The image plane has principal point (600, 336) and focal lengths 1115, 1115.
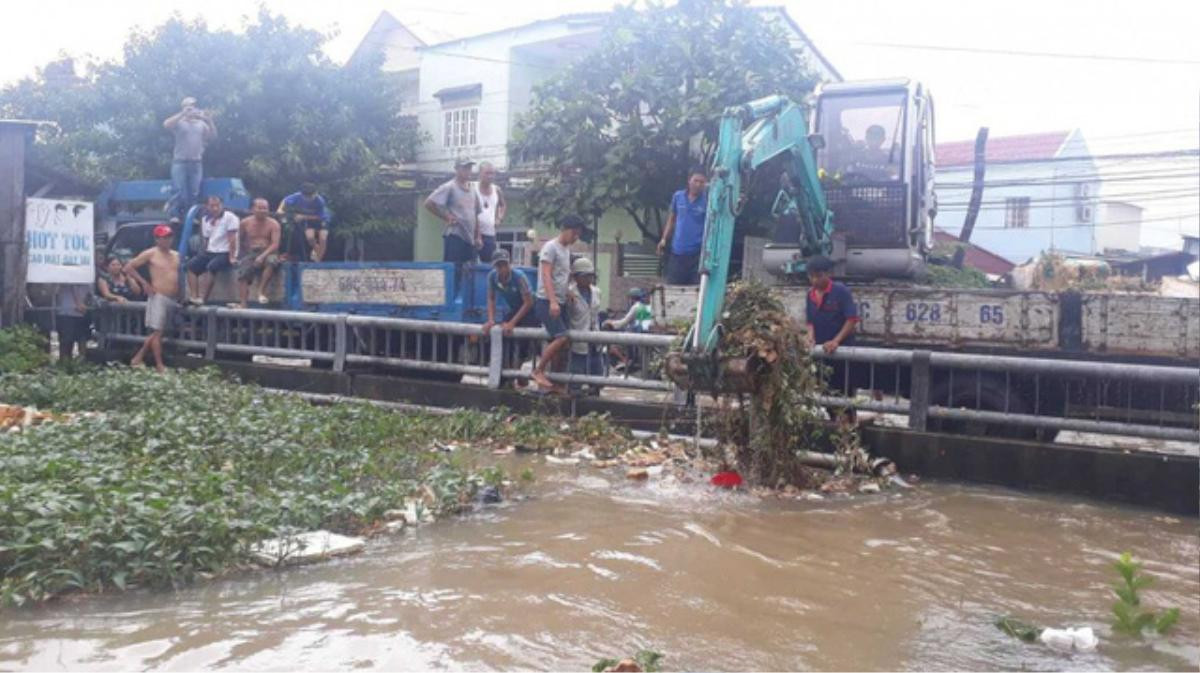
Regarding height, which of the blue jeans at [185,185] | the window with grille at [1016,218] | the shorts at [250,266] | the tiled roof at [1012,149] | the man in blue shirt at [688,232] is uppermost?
the tiled roof at [1012,149]

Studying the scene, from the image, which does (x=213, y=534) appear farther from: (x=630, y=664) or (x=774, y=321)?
(x=774, y=321)

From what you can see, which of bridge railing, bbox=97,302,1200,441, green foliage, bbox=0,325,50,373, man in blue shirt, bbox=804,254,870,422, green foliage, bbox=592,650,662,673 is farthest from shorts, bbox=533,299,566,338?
green foliage, bbox=0,325,50,373

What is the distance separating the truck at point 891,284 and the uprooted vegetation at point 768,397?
19cm

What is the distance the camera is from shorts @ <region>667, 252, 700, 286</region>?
38.1 feet

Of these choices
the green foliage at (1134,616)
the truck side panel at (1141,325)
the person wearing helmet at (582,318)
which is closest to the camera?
the green foliage at (1134,616)

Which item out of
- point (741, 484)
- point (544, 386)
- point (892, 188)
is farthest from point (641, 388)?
point (892, 188)

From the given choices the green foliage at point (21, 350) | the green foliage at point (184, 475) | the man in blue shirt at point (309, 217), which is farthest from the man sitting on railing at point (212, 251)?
the green foliage at point (184, 475)

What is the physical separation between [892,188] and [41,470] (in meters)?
8.41

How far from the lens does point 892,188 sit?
456 inches

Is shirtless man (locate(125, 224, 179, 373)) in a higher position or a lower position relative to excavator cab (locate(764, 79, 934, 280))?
lower

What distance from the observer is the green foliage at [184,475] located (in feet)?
17.6

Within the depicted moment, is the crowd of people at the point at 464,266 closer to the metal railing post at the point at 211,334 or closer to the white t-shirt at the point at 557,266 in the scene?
the white t-shirt at the point at 557,266

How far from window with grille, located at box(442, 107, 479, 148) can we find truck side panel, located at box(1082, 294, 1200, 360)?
21499 mm

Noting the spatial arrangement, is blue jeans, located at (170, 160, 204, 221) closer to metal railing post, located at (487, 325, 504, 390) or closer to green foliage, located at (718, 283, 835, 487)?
metal railing post, located at (487, 325, 504, 390)
